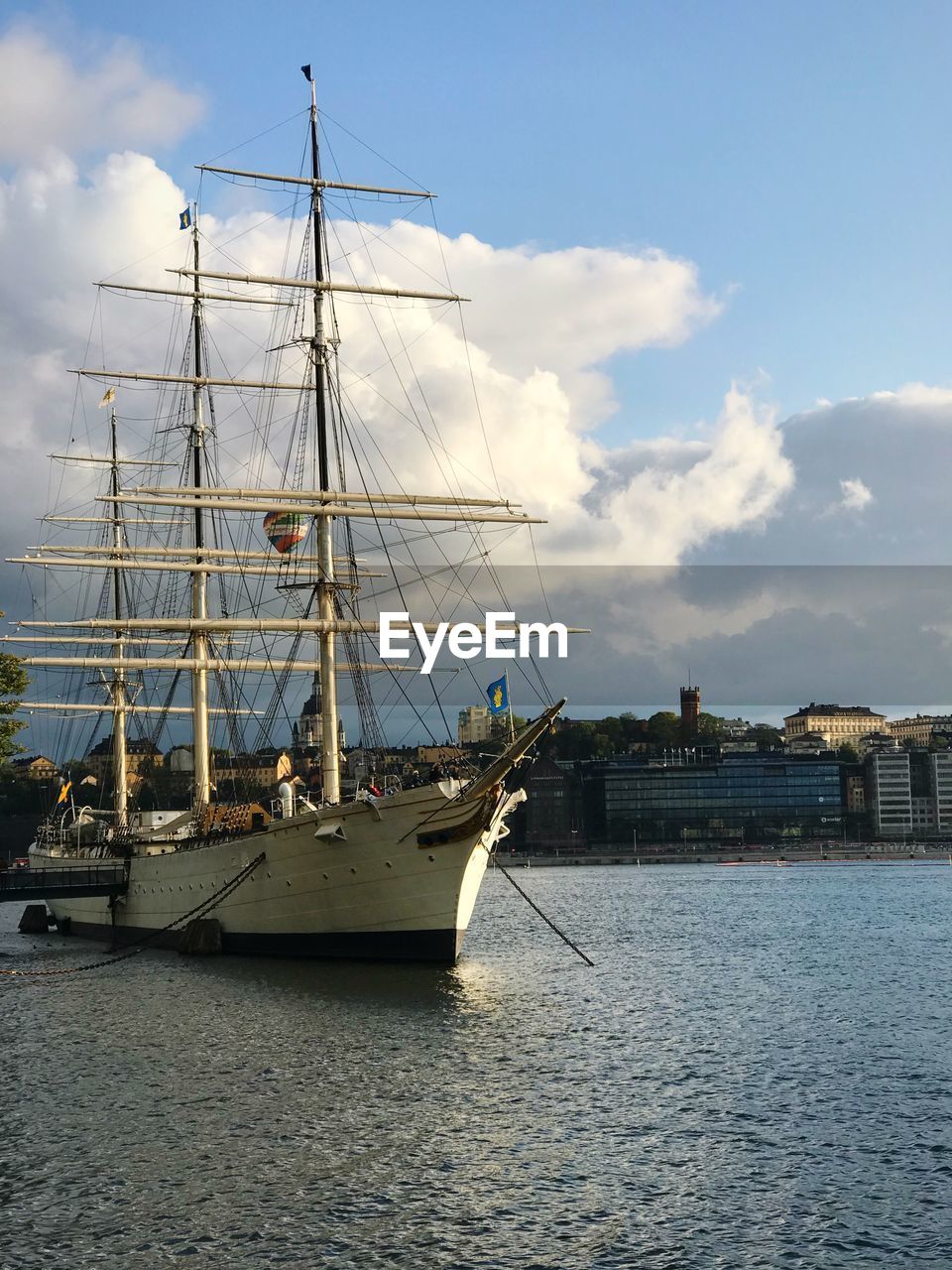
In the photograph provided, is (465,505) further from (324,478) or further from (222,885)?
(222,885)

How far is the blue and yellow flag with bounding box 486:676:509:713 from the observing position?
41.8m

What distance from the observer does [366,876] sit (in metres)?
46.4

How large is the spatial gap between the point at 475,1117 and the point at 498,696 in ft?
54.9

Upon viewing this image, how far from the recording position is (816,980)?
49.2 meters

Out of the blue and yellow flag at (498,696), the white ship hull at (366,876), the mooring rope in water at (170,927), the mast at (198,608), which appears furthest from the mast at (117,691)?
the blue and yellow flag at (498,696)

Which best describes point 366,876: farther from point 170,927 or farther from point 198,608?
point 198,608

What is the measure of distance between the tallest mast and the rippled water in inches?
311

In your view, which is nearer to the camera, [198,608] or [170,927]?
[170,927]

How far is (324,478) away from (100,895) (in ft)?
78.9

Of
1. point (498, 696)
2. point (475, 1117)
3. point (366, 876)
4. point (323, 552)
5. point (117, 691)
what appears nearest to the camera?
point (475, 1117)

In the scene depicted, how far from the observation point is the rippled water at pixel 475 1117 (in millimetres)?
20250

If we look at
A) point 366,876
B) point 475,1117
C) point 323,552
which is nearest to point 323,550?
point 323,552

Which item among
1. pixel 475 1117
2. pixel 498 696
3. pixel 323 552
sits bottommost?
pixel 475 1117

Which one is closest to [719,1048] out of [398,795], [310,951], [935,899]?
[398,795]
